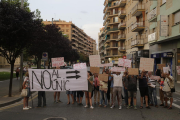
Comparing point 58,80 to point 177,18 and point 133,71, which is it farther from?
point 177,18

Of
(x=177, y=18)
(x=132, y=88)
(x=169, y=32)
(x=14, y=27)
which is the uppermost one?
(x=177, y=18)

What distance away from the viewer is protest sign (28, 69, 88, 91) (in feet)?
31.0

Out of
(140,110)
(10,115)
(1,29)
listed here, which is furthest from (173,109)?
(1,29)

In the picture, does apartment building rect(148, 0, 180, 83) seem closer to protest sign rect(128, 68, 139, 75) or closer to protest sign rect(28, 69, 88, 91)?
protest sign rect(128, 68, 139, 75)

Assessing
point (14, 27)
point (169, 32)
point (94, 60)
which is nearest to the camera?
A: point (94, 60)

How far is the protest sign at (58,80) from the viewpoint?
944 cm

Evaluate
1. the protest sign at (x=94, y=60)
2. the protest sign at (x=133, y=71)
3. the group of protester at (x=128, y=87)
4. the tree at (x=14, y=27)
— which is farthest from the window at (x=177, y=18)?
the tree at (x=14, y=27)

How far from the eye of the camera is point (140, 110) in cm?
859

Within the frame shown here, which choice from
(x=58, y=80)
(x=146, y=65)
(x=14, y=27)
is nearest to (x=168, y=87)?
(x=146, y=65)

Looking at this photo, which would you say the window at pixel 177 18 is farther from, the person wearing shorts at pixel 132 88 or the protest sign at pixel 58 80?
the protest sign at pixel 58 80

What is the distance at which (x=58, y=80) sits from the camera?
Result: 9.66 meters

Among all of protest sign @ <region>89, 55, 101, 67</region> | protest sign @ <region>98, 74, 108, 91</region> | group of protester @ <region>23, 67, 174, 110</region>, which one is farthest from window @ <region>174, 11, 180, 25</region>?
protest sign @ <region>98, 74, 108, 91</region>

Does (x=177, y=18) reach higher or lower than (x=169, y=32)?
higher

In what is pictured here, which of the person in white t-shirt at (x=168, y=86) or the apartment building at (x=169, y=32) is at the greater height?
the apartment building at (x=169, y=32)
